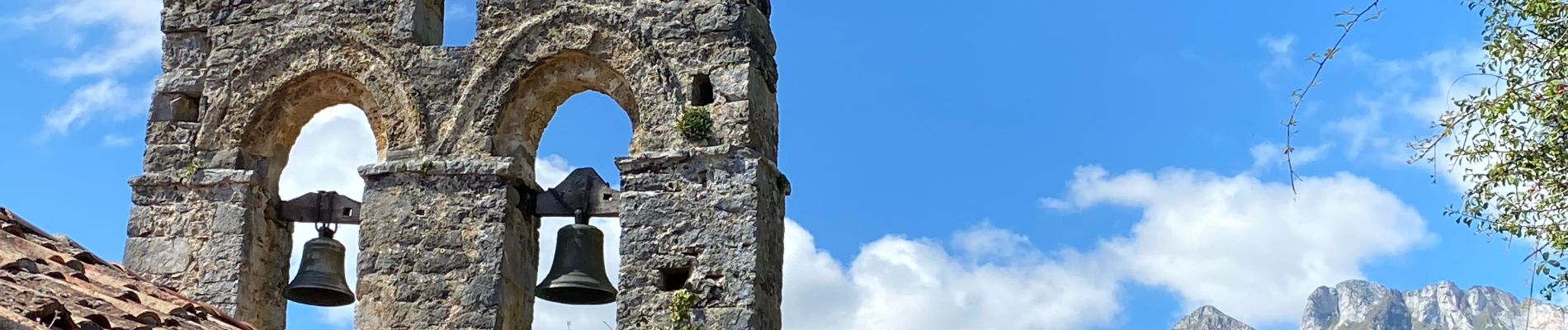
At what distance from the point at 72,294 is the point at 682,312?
3007 mm

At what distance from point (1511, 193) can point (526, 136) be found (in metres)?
4.86

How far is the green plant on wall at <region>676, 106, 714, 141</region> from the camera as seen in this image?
8938 mm

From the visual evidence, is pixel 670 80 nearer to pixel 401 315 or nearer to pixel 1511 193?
pixel 401 315

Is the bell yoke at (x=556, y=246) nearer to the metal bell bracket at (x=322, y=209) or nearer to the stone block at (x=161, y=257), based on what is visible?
the metal bell bracket at (x=322, y=209)

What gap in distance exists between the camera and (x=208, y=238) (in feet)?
31.1

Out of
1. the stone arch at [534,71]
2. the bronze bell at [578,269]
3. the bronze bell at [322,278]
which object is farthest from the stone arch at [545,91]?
the bronze bell at [322,278]

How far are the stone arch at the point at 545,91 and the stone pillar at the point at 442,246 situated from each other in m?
0.17

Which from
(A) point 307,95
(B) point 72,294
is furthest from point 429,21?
(B) point 72,294

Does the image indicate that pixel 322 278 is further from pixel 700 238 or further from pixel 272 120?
pixel 700 238

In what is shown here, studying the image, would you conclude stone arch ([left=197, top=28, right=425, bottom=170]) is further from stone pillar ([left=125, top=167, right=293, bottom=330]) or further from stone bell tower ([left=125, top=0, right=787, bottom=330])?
stone pillar ([left=125, top=167, right=293, bottom=330])

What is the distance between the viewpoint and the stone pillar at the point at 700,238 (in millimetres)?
8742

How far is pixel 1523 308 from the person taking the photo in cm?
859

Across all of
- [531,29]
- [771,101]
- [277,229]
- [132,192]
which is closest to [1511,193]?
[771,101]

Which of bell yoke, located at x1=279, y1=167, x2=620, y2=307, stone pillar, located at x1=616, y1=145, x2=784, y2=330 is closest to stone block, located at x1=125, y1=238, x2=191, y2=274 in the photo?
bell yoke, located at x1=279, y1=167, x2=620, y2=307
